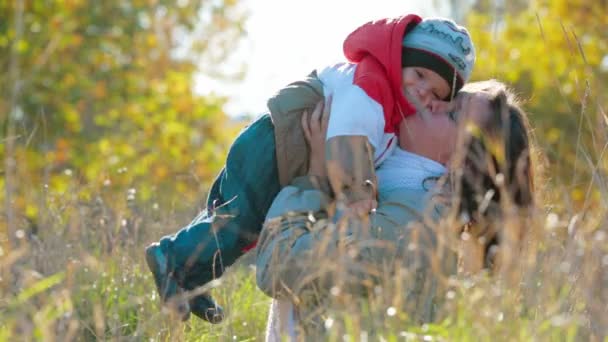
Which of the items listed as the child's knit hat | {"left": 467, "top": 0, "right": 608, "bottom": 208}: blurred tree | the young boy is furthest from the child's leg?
{"left": 467, "top": 0, "right": 608, "bottom": 208}: blurred tree

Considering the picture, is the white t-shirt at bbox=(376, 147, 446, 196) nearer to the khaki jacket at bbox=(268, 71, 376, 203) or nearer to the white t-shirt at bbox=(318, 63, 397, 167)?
the white t-shirt at bbox=(318, 63, 397, 167)

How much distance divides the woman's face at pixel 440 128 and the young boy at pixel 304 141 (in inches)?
1.9

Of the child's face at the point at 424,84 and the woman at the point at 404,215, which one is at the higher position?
the child's face at the point at 424,84

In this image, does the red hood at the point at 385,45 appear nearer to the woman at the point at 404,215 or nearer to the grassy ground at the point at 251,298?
the woman at the point at 404,215

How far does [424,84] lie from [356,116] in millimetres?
473

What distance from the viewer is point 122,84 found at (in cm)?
1141

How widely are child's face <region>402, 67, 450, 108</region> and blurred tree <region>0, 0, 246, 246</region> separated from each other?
4.73 m

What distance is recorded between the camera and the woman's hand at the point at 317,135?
3.74 meters

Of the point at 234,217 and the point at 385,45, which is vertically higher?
the point at 385,45

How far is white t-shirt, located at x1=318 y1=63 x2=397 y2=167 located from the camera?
3567 millimetres

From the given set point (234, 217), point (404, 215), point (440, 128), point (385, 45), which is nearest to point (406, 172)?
point (440, 128)

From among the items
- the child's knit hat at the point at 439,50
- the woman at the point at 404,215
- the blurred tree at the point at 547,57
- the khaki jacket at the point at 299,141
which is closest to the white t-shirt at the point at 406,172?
the woman at the point at 404,215

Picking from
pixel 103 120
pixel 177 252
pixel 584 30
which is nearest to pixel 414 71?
pixel 177 252

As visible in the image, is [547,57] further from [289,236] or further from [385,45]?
[289,236]
